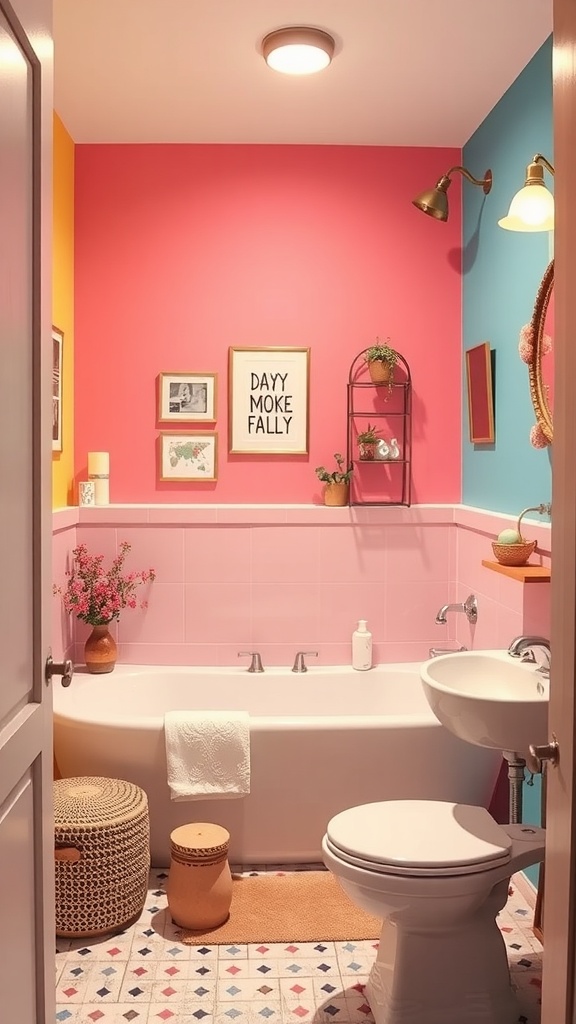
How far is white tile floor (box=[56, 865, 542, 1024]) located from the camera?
2361mm

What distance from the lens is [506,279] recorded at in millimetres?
3389

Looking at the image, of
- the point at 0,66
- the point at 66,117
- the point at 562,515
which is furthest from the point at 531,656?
the point at 66,117

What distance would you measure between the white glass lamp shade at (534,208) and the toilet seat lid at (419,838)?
172cm

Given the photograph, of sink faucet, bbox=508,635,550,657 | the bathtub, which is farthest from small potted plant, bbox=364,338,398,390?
sink faucet, bbox=508,635,550,657

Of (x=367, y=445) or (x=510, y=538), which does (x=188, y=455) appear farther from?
(x=510, y=538)

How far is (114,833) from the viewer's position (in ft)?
8.86

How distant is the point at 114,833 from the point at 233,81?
2645mm

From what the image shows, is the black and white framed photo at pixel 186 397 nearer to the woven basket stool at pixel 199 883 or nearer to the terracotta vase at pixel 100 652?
the terracotta vase at pixel 100 652

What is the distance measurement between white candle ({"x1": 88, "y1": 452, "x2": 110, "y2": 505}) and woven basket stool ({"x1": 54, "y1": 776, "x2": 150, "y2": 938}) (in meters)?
1.44

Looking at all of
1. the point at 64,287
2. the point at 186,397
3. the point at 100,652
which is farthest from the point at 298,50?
the point at 100,652

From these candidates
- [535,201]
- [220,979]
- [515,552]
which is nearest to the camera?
[220,979]

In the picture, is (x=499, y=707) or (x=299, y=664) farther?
(x=299, y=664)

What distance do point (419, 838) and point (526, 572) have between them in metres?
0.93

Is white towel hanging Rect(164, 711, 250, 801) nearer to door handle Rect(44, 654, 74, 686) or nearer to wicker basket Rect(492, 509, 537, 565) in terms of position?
wicker basket Rect(492, 509, 537, 565)
